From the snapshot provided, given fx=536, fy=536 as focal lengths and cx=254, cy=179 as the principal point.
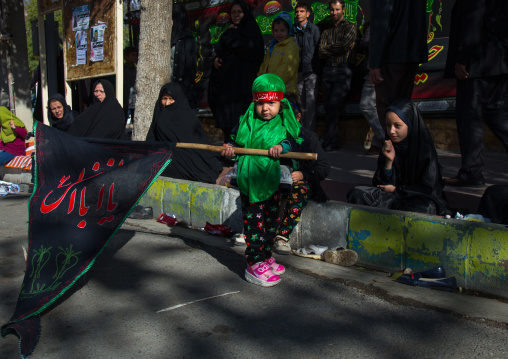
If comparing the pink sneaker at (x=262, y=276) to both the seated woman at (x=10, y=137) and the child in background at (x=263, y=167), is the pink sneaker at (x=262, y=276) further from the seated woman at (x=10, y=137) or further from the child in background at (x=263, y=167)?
the seated woman at (x=10, y=137)

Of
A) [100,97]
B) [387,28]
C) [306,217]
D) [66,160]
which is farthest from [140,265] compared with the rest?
[100,97]

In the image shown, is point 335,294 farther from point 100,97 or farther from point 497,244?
point 100,97

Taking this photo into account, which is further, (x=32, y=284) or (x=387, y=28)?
(x=387, y=28)

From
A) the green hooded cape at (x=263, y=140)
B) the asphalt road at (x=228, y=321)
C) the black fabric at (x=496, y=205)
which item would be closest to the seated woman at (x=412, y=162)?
the black fabric at (x=496, y=205)

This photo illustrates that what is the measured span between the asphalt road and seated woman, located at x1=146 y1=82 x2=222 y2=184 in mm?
2322

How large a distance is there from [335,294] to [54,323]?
5.63 feet

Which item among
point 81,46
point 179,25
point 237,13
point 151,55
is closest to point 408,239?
point 237,13

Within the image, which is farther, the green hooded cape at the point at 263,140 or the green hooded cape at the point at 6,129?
the green hooded cape at the point at 6,129

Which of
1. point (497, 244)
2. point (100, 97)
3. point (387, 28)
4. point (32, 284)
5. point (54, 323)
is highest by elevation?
point (387, 28)

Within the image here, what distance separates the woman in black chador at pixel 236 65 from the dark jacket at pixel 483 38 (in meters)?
3.03

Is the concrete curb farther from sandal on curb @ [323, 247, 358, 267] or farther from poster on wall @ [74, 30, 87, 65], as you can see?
poster on wall @ [74, 30, 87, 65]

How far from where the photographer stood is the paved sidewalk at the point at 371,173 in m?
4.70

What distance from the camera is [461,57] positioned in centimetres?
478

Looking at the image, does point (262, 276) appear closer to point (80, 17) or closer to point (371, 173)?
point (371, 173)
